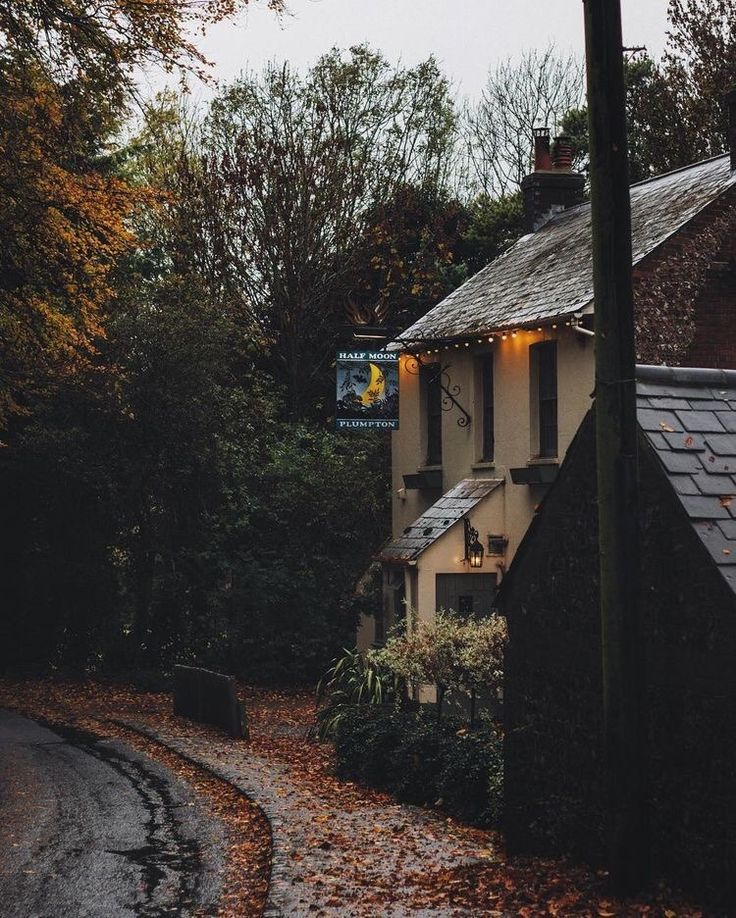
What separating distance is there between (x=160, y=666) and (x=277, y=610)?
3.17 meters

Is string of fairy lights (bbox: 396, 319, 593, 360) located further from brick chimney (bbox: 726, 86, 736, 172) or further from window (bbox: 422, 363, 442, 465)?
brick chimney (bbox: 726, 86, 736, 172)

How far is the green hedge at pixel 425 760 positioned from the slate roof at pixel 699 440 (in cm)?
484

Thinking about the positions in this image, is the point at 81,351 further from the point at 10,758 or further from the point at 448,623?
the point at 448,623

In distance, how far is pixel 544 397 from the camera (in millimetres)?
22828

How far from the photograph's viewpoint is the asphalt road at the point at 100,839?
393 inches

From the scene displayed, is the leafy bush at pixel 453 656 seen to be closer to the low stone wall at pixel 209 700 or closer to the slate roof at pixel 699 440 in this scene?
the low stone wall at pixel 209 700

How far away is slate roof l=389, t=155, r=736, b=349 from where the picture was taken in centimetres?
2170

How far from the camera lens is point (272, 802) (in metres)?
14.0

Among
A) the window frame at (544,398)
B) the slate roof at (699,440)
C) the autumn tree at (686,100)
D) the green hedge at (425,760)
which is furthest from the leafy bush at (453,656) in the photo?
the autumn tree at (686,100)

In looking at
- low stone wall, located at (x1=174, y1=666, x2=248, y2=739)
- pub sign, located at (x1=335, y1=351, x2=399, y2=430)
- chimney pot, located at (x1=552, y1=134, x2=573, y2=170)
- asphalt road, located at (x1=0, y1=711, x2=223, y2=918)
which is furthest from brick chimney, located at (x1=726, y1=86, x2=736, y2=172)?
asphalt road, located at (x1=0, y1=711, x2=223, y2=918)

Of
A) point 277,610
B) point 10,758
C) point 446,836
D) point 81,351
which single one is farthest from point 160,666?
point 446,836

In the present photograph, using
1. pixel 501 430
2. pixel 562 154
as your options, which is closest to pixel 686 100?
pixel 562 154

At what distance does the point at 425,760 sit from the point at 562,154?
1804 centimetres

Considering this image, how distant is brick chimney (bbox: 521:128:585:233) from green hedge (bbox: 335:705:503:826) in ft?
47.2
